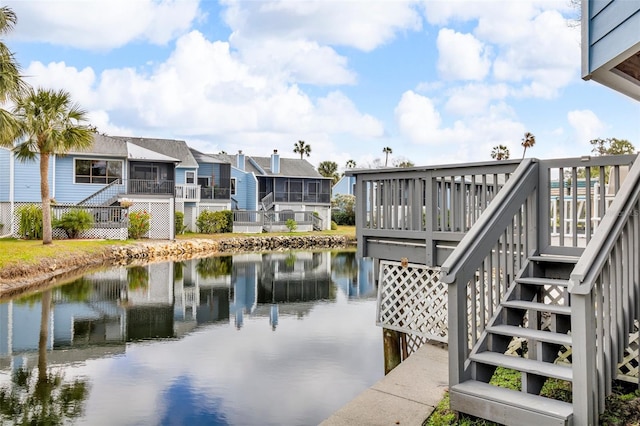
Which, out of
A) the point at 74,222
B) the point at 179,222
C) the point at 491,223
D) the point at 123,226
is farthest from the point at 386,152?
the point at 491,223

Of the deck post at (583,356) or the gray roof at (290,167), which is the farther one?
the gray roof at (290,167)

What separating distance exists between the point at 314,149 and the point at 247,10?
34626 millimetres

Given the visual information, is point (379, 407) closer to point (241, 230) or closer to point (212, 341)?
point (212, 341)

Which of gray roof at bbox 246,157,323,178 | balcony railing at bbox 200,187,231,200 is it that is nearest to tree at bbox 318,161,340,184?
gray roof at bbox 246,157,323,178

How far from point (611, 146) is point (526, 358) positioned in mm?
39737

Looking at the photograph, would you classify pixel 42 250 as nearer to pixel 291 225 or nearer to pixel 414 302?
pixel 414 302

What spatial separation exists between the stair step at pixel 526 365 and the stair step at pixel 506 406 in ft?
0.61

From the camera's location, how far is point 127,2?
68.7ft

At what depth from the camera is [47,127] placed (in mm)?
20391

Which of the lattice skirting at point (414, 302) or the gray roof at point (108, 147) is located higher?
the gray roof at point (108, 147)

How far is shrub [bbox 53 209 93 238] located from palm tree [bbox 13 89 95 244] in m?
3.25

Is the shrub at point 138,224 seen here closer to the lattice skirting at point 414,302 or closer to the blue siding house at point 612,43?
the lattice skirting at point 414,302

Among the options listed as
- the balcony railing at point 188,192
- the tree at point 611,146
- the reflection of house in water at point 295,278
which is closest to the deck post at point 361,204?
the reflection of house in water at point 295,278

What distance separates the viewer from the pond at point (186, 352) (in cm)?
670
